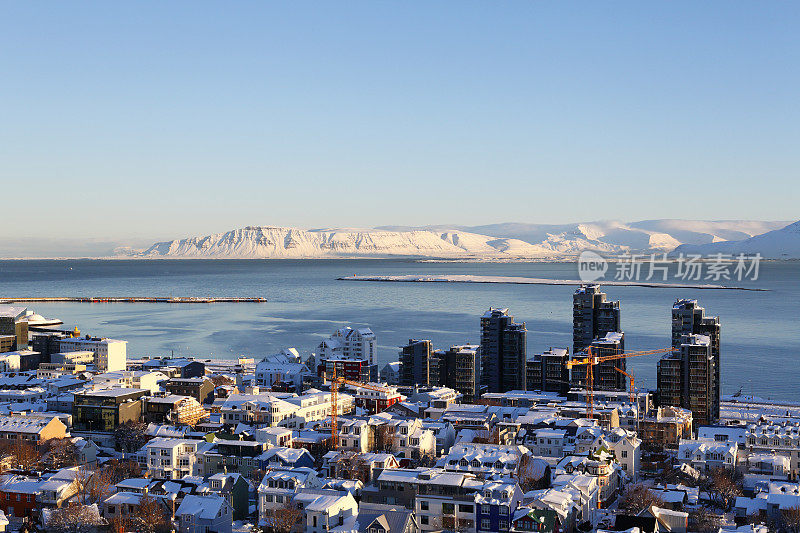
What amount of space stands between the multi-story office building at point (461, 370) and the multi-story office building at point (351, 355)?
2.24 meters

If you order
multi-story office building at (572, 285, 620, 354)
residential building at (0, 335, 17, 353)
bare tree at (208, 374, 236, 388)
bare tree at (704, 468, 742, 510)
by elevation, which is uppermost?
multi-story office building at (572, 285, 620, 354)

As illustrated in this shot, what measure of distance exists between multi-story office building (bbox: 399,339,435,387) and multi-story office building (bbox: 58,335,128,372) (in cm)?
971

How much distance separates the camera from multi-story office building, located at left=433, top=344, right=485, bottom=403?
25.6 meters

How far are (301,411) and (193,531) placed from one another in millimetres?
7829

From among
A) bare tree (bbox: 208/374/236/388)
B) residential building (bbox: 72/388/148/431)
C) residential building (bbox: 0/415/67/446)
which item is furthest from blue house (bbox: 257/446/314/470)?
bare tree (bbox: 208/374/236/388)

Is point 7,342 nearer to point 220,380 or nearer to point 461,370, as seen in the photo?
point 220,380

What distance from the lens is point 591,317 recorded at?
96.2ft

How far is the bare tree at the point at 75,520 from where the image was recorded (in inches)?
491

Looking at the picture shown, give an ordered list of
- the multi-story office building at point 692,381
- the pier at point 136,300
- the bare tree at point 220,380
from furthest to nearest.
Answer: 1. the pier at point 136,300
2. the bare tree at point 220,380
3. the multi-story office building at point 692,381

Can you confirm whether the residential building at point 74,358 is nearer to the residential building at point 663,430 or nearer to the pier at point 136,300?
the residential building at point 663,430

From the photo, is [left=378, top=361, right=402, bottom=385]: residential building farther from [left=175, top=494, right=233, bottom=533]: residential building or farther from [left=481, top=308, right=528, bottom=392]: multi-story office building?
[left=175, top=494, right=233, bottom=533]: residential building

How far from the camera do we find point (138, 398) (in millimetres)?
21234

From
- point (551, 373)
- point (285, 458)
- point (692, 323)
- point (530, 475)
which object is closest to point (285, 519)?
point (285, 458)

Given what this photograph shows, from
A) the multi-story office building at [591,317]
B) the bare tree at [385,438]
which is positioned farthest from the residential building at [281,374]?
the multi-story office building at [591,317]
